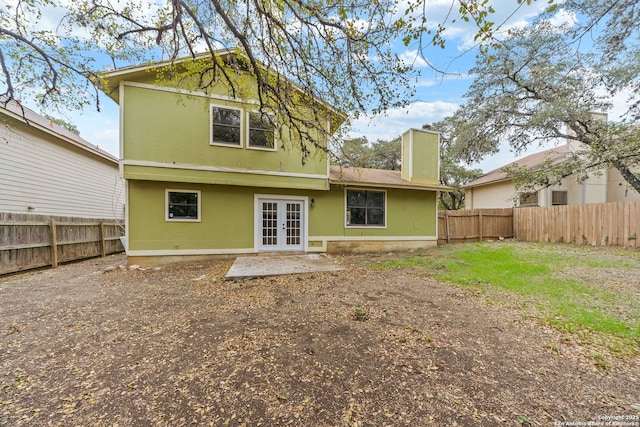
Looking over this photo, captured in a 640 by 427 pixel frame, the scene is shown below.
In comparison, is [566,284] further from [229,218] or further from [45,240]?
[45,240]

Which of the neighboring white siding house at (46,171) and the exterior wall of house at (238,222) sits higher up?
→ the neighboring white siding house at (46,171)

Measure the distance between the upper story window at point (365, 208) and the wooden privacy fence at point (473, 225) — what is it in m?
3.51

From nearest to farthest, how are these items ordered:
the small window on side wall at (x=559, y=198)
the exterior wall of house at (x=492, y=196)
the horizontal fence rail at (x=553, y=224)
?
the horizontal fence rail at (x=553, y=224) → the small window on side wall at (x=559, y=198) → the exterior wall of house at (x=492, y=196)

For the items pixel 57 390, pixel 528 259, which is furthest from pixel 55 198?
pixel 528 259

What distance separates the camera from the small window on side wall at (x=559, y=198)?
12949mm

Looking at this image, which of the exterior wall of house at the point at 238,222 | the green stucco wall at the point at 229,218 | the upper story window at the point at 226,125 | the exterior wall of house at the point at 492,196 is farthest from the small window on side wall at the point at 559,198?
the upper story window at the point at 226,125

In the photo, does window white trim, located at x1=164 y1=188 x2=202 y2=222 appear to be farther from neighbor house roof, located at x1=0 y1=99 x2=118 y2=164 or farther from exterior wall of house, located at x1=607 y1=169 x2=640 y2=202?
exterior wall of house, located at x1=607 y1=169 x2=640 y2=202

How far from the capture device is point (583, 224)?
973 centimetres


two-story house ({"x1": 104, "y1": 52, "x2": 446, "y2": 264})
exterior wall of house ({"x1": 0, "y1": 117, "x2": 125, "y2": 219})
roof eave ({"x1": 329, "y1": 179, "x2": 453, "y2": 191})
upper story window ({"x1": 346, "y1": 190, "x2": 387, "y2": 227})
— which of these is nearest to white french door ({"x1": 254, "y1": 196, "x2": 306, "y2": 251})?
two-story house ({"x1": 104, "y1": 52, "x2": 446, "y2": 264})

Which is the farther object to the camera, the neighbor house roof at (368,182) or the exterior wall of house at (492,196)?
the exterior wall of house at (492,196)

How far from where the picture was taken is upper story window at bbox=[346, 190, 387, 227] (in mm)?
9469

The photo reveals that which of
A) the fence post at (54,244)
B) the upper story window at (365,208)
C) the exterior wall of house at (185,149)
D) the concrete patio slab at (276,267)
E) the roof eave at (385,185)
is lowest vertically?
the concrete patio slab at (276,267)

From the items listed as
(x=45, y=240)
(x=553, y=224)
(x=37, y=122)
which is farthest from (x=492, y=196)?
(x=37, y=122)

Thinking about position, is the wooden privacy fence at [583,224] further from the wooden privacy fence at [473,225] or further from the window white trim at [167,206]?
the window white trim at [167,206]
